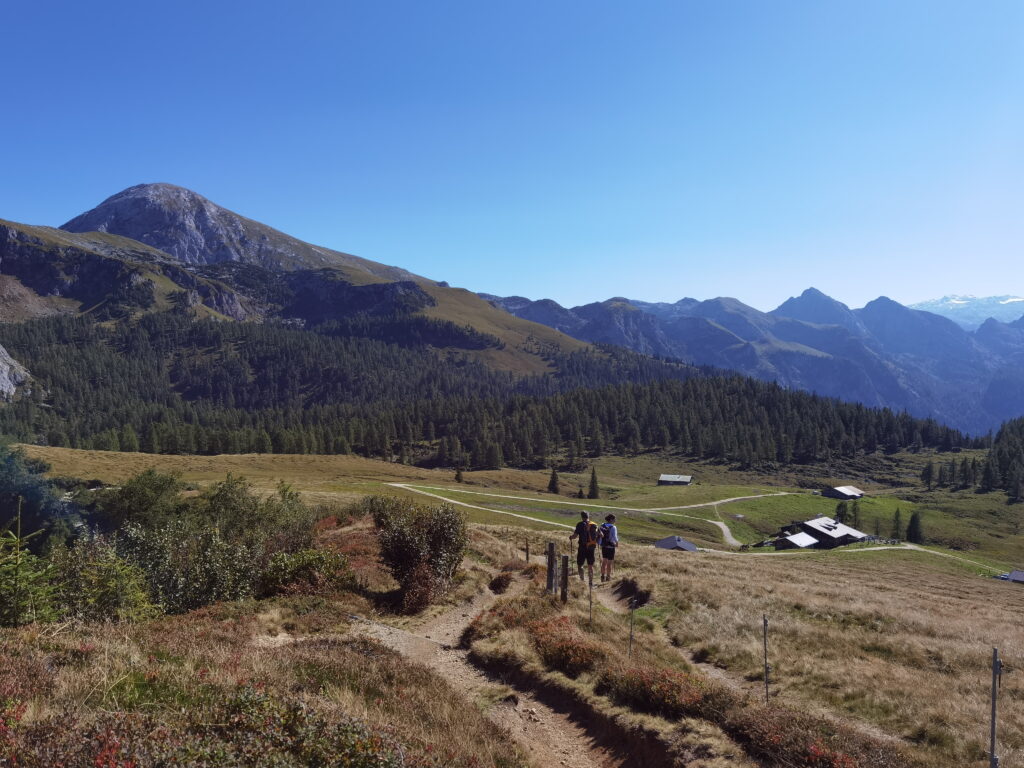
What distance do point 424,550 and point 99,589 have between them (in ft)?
40.0

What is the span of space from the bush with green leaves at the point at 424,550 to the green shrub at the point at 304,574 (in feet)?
7.75

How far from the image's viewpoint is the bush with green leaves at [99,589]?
57.8 ft

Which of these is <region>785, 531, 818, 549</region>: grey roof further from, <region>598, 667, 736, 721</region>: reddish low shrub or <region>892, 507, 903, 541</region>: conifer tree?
<region>598, 667, 736, 721</region>: reddish low shrub

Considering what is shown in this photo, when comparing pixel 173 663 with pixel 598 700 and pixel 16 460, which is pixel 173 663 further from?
pixel 16 460

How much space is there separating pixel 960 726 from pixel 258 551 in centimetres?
2519

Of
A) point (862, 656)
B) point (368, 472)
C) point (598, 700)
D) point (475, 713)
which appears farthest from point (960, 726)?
point (368, 472)

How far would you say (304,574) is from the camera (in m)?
24.2

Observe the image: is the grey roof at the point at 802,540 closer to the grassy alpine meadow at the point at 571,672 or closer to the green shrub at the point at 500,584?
the grassy alpine meadow at the point at 571,672

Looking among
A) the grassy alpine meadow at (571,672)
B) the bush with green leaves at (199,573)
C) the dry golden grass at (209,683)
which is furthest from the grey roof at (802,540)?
the dry golden grass at (209,683)

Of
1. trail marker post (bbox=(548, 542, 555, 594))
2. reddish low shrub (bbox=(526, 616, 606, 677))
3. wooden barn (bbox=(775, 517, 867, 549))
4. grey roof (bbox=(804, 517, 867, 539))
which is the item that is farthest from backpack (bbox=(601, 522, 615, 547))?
grey roof (bbox=(804, 517, 867, 539))

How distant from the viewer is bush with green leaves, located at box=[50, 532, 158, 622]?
17.6m

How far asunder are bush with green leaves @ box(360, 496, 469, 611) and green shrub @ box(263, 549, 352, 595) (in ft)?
7.75

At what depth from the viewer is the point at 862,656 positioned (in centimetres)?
1872

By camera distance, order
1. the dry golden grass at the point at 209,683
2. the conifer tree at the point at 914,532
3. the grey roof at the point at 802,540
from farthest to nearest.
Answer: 1. the conifer tree at the point at 914,532
2. the grey roof at the point at 802,540
3. the dry golden grass at the point at 209,683
